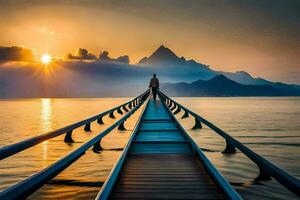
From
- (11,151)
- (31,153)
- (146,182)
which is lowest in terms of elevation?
(31,153)

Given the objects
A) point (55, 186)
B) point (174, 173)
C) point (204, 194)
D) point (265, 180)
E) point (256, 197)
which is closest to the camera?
point (204, 194)

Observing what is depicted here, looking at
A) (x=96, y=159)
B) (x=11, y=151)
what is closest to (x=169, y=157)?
(x=11, y=151)

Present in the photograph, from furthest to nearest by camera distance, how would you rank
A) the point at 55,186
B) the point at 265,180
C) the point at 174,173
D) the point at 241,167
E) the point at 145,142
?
1. the point at 241,167
2. the point at 145,142
3. the point at 265,180
4. the point at 55,186
5. the point at 174,173

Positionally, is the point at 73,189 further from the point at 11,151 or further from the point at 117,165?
the point at 11,151

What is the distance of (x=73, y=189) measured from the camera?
780 centimetres

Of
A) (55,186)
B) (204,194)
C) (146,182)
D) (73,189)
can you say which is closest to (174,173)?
(146,182)

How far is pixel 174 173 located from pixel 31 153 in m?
11.8

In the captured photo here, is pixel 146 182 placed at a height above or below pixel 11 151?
below

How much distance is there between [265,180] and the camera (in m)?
8.89

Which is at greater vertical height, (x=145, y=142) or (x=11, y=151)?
(x=11, y=151)

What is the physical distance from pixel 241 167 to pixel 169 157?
4379 mm

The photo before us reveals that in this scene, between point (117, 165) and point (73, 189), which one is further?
point (73, 189)

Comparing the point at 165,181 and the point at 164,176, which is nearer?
the point at 165,181

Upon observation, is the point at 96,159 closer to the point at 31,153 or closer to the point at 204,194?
the point at 31,153
